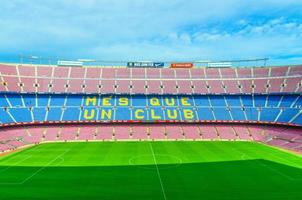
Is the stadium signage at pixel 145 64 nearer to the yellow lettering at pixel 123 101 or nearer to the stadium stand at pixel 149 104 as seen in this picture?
the stadium stand at pixel 149 104

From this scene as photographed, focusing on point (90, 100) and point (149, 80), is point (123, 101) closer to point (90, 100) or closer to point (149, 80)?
point (90, 100)

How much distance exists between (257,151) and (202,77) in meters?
43.1

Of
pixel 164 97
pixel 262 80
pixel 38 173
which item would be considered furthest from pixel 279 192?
pixel 262 80

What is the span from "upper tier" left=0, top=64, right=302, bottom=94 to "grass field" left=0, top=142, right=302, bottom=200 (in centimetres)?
3128

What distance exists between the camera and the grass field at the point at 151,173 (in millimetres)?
28641

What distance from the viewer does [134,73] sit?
Result: 93.3 metres

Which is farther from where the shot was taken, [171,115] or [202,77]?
[202,77]

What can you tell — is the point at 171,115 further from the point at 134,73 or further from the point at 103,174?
the point at 103,174

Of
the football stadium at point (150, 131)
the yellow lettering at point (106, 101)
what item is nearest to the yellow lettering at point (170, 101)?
the football stadium at point (150, 131)

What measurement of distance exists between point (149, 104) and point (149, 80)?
12.4 metres

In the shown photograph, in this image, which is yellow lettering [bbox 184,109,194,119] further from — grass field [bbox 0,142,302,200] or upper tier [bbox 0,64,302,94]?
grass field [bbox 0,142,302,200]

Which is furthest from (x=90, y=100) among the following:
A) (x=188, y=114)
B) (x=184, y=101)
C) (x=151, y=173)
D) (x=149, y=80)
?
(x=151, y=173)

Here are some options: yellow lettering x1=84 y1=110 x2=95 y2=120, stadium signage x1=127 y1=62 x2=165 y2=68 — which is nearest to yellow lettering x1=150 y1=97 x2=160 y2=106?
stadium signage x1=127 y1=62 x2=165 y2=68

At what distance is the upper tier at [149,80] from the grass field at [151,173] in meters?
31.3
